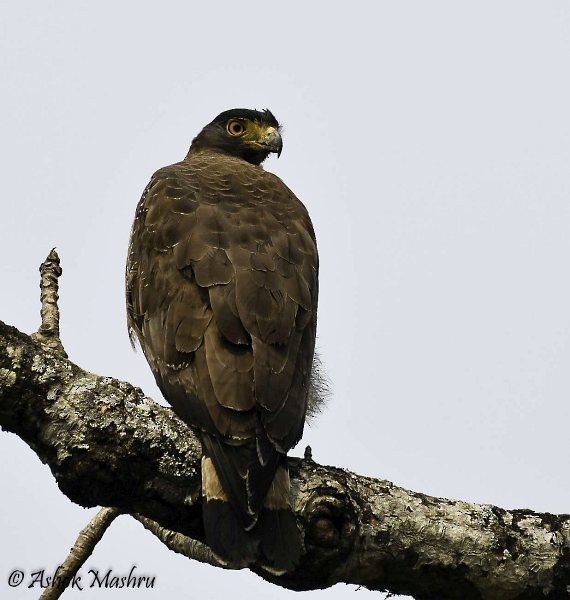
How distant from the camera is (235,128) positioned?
9523 millimetres

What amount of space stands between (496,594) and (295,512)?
99cm

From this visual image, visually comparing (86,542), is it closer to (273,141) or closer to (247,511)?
(247,511)

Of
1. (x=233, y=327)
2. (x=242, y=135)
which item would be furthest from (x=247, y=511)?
(x=242, y=135)

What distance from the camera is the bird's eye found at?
948 centimetres

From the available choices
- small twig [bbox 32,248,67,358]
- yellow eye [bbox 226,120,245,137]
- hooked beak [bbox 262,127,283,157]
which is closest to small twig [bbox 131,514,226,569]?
small twig [bbox 32,248,67,358]

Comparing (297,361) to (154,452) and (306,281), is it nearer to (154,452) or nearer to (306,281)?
(306,281)

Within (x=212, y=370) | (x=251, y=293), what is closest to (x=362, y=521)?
(x=212, y=370)

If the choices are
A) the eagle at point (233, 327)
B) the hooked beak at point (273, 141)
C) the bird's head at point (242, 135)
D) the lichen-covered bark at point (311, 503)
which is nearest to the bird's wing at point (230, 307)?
the eagle at point (233, 327)

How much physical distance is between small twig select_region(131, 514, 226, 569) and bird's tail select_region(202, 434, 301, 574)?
0.61m

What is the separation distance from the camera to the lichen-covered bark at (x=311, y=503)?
4.10 meters

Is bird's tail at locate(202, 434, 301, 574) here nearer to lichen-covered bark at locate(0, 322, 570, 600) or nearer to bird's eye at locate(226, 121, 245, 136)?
lichen-covered bark at locate(0, 322, 570, 600)

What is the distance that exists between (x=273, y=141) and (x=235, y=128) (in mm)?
527

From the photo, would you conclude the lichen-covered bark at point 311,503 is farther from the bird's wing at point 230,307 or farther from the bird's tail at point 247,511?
the bird's wing at point 230,307

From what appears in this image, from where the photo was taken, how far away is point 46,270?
5.24m
